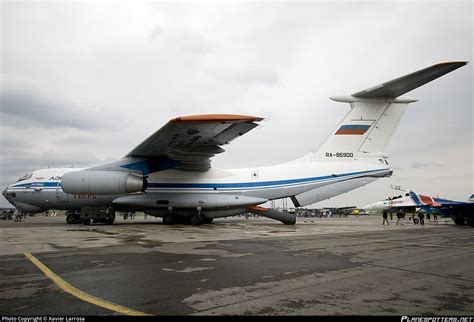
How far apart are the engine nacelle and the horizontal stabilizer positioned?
397 inches

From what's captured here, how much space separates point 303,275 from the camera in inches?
157

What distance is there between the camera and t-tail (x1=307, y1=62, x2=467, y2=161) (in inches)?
518

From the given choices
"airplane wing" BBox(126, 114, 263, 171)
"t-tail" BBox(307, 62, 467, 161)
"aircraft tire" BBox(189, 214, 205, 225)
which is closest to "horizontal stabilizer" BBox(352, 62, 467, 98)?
"t-tail" BBox(307, 62, 467, 161)

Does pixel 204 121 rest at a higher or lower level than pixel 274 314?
higher

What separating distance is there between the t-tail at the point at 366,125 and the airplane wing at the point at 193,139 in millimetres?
4968

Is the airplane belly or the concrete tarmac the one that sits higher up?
the airplane belly

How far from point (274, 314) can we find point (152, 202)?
12428mm

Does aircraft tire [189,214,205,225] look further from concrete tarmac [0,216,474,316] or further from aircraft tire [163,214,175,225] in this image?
concrete tarmac [0,216,474,316]

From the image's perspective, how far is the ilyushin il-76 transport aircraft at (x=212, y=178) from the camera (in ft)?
42.1

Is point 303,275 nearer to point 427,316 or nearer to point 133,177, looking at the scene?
point 427,316

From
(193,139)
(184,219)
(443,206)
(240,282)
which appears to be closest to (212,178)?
(184,219)

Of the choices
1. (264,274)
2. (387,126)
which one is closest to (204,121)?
(264,274)

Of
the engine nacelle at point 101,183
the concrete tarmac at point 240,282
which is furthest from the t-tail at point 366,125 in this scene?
the engine nacelle at point 101,183

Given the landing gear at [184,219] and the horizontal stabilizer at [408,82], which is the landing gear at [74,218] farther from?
the horizontal stabilizer at [408,82]
